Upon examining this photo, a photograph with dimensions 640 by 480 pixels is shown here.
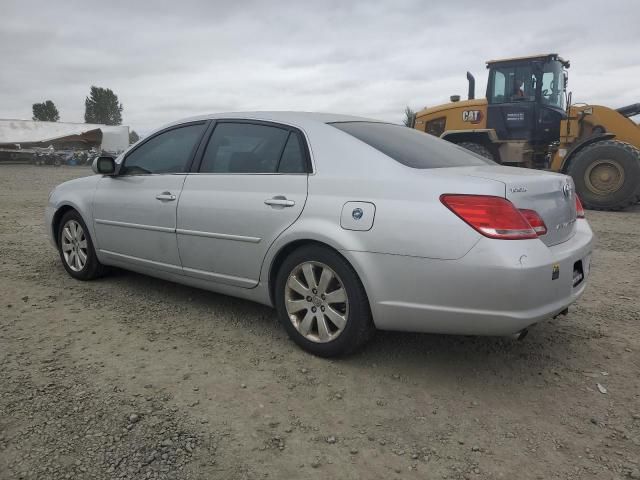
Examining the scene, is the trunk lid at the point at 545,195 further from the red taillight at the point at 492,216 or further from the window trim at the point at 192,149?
the window trim at the point at 192,149

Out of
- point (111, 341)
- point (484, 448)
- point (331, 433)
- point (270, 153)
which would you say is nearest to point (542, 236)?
point (484, 448)

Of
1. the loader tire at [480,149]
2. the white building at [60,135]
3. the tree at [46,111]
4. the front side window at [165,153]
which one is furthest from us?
the tree at [46,111]

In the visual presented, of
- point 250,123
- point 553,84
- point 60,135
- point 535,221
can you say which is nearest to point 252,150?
point 250,123

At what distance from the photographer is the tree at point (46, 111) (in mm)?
89000

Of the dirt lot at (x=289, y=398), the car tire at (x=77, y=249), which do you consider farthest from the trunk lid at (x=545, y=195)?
the car tire at (x=77, y=249)

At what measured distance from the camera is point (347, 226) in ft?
9.30

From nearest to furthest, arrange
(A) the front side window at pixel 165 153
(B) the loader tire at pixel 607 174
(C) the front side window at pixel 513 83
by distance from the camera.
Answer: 1. (A) the front side window at pixel 165 153
2. (B) the loader tire at pixel 607 174
3. (C) the front side window at pixel 513 83

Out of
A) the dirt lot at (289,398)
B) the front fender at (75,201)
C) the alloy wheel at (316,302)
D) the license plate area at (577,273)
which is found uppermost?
the front fender at (75,201)

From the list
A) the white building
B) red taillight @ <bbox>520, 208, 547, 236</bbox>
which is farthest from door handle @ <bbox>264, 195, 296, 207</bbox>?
the white building

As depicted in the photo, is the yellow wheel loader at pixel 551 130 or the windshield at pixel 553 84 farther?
the windshield at pixel 553 84

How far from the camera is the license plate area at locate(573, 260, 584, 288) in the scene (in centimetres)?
285

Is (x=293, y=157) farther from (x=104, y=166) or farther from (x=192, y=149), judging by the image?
(x=104, y=166)

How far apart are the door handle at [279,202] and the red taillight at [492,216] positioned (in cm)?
97

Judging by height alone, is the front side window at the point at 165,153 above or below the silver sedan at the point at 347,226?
above
